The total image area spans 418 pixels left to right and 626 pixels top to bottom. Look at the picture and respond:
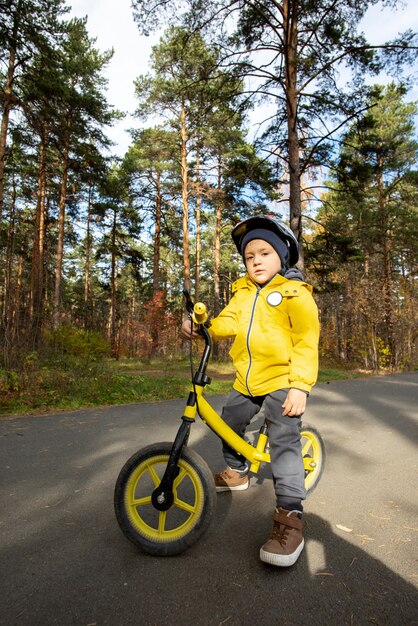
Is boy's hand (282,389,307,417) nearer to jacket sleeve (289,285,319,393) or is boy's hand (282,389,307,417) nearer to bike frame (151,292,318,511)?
jacket sleeve (289,285,319,393)

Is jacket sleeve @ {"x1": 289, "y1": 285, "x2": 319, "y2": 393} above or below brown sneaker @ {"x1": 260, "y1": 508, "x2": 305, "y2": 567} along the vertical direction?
above

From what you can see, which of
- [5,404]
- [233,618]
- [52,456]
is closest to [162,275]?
[5,404]

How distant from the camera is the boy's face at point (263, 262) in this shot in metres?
2.41

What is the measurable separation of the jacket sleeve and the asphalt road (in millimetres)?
963

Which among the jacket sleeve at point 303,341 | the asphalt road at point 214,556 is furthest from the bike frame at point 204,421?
the jacket sleeve at point 303,341

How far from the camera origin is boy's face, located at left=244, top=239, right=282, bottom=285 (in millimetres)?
2414

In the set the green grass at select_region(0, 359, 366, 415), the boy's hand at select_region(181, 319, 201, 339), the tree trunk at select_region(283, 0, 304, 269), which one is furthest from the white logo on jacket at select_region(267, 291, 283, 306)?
the tree trunk at select_region(283, 0, 304, 269)

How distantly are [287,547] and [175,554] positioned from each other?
604mm

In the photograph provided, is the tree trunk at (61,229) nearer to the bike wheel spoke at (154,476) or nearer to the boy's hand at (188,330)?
the boy's hand at (188,330)

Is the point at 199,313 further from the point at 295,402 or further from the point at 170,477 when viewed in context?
the point at 170,477

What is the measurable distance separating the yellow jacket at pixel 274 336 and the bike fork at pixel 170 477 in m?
0.56

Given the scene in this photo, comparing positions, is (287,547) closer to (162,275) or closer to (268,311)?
(268,311)

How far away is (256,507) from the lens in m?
2.65

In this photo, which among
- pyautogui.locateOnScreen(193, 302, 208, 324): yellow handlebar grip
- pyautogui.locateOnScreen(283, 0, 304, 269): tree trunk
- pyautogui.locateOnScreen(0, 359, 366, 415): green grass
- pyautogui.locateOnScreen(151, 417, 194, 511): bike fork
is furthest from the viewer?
pyautogui.locateOnScreen(283, 0, 304, 269): tree trunk
